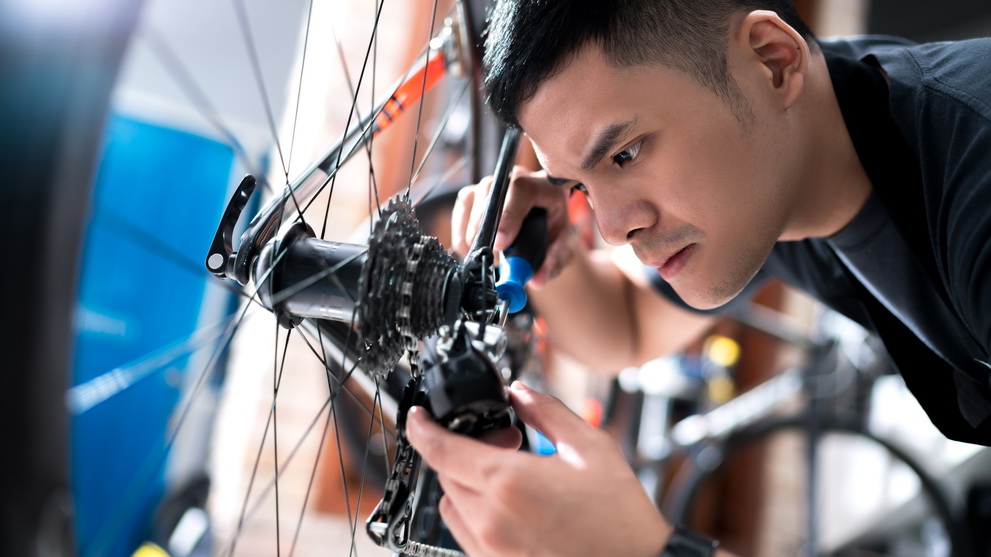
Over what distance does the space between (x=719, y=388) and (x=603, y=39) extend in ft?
5.22

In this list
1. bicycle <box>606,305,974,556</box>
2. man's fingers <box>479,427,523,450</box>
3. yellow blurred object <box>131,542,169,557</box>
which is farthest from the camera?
bicycle <box>606,305,974,556</box>

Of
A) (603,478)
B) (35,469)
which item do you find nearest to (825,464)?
(603,478)

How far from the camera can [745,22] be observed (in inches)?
25.8

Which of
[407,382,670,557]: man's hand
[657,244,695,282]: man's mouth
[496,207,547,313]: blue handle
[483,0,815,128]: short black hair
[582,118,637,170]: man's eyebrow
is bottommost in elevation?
[657,244,695,282]: man's mouth

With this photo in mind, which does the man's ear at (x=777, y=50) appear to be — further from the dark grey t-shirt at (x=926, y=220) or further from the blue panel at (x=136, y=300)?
the blue panel at (x=136, y=300)

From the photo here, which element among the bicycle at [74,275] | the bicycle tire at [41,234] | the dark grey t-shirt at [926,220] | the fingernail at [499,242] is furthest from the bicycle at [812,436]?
the bicycle tire at [41,234]

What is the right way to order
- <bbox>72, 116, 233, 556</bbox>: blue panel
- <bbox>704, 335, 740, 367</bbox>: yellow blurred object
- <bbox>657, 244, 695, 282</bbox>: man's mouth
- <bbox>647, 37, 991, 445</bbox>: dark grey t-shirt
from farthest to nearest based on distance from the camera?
<bbox>704, 335, 740, 367</bbox>: yellow blurred object, <bbox>72, 116, 233, 556</bbox>: blue panel, <bbox>657, 244, 695, 282</bbox>: man's mouth, <bbox>647, 37, 991, 445</bbox>: dark grey t-shirt

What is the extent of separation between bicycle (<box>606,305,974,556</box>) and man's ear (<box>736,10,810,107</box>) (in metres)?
1.02

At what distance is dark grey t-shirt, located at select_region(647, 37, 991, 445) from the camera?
1.85 feet

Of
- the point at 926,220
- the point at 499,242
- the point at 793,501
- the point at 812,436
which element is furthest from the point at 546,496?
the point at 793,501

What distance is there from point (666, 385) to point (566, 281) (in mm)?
951

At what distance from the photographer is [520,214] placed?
0.73 meters

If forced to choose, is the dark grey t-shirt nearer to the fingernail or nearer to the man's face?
the man's face

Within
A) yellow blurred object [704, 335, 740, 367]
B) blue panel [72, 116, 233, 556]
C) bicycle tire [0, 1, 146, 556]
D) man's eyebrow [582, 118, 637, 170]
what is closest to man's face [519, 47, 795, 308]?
man's eyebrow [582, 118, 637, 170]
